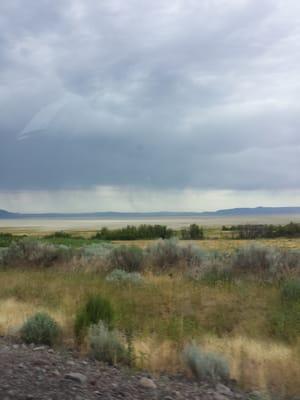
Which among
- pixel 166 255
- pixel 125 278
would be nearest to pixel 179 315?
pixel 125 278

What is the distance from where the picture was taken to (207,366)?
7137 mm

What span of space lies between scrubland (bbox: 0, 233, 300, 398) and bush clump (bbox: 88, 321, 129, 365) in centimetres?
29

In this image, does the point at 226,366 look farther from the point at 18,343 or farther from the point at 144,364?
the point at 18,343

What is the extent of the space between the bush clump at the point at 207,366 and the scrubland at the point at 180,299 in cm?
19

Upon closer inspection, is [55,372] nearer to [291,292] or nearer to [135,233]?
[291,292]

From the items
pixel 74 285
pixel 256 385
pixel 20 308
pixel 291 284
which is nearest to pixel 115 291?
pixel 74 285

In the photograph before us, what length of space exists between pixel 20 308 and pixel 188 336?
16.1 feet

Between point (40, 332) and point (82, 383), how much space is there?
3094mm

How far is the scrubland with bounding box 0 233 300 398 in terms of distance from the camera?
8.04 m

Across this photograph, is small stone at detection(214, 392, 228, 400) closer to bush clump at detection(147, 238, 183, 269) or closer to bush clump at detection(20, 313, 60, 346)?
bush clump at detection(20, 313, 60, 346)

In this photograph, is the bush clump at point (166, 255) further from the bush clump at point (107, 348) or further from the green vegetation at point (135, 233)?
the green vegetation at point (135, 233)

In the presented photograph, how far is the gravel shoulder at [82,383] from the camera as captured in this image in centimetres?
564

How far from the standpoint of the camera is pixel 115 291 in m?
15.2

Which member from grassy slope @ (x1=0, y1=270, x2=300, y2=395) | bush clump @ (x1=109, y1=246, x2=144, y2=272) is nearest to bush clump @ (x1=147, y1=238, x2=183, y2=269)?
bush clump @ (x1=109, y1=246, x2=144, y2=272)
